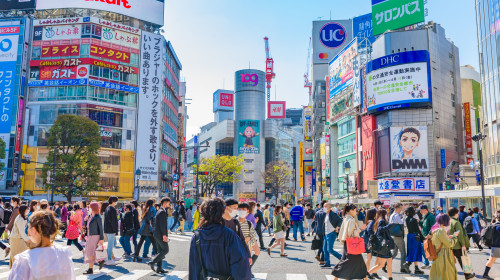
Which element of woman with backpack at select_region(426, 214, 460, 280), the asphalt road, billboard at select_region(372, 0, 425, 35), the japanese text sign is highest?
billboard at select_region(372, 0, 425, 35)

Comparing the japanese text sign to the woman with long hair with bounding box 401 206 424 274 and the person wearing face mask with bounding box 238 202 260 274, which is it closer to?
the woman with long hair with bounding box 401 206 424 274

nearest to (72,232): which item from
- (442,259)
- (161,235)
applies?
(161,235)

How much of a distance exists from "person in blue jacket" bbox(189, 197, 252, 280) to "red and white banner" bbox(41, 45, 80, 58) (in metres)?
52.9

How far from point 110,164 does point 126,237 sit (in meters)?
40.5

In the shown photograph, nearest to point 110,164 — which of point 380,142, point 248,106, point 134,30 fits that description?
point 134,30

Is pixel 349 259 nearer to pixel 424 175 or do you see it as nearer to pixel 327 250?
pixel 327 250

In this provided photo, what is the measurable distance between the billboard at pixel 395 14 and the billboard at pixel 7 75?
42647mm

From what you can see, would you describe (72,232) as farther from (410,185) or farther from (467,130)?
(467,130)

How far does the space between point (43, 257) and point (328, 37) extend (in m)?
90.2

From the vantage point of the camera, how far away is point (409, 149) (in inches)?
1900

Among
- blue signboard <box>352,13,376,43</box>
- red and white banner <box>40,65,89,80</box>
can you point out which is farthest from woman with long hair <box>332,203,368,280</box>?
blue signboard <box>352,13,376,43</box>

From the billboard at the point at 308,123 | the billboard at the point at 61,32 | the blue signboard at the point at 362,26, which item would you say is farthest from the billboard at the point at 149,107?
the billboard at the point at 308,123

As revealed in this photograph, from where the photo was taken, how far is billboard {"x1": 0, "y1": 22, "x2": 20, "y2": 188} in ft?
165

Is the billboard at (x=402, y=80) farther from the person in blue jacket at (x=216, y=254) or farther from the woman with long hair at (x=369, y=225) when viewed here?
the person in blue jacket at (x=216, y=254)
